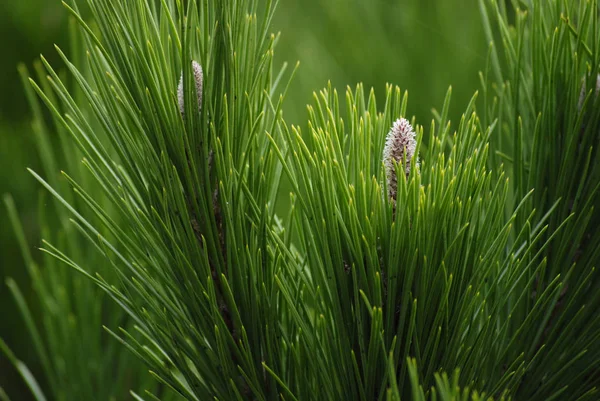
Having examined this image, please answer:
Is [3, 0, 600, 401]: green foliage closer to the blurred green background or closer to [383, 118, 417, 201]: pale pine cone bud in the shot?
[383, 118, 417, 201]: pale pine cone bud

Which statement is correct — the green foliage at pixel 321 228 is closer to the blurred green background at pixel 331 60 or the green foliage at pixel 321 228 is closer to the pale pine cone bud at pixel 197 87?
the pale pine cone bud at pixel 197 87

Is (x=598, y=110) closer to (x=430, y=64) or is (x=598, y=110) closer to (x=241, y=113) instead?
(x=241, y=113)

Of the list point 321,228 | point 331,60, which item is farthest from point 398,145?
point 331,60

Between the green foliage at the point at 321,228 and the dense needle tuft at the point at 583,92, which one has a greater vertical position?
the dense needle tuft at the point at 583,92

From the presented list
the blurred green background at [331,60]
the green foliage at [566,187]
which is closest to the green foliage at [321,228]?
the green foliage at [566,187]

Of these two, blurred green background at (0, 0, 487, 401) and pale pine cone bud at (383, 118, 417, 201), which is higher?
blurred green background at (0, 0, 487, 401)

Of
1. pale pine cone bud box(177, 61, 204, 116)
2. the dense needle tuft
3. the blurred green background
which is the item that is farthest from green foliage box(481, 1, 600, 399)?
the blurred green background
